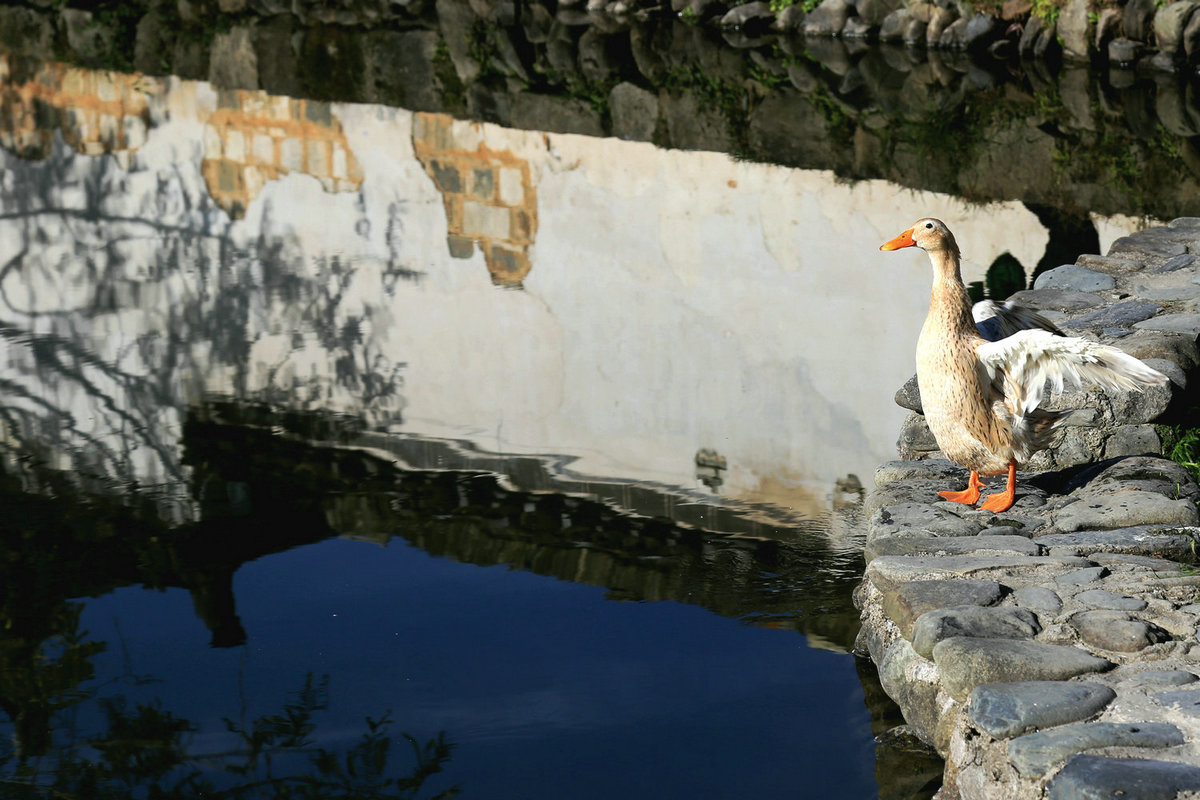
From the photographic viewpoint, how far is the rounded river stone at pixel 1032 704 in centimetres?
269

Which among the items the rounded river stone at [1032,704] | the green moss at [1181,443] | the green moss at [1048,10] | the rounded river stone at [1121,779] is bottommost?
the rounded river stone at [1121,779]

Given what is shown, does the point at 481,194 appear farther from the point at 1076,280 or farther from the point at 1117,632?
the point at 1117,632

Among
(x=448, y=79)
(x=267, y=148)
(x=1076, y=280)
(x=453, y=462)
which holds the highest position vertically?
(x=448, y=79)

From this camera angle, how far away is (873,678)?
3768 millimetres

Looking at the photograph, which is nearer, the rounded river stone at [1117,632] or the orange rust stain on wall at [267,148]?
the rounded river stone at [1117,632]

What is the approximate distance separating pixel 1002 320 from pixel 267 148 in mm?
7270

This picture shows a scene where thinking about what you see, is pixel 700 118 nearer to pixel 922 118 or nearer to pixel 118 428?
pixel 922 118

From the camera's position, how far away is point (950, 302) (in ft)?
12.1

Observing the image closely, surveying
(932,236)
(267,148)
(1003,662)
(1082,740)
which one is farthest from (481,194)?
(1082,740)

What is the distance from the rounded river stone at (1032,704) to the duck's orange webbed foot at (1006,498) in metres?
0.99

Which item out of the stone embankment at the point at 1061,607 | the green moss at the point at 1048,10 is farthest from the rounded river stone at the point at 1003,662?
the green moss at the point at 1048,10

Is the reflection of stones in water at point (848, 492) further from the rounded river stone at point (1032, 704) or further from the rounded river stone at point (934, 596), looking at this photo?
the rounded river stone at point (1032, 704)

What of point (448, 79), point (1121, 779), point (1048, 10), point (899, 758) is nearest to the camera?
point (1121, 779)

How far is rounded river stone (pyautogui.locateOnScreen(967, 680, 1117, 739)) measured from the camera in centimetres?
269
